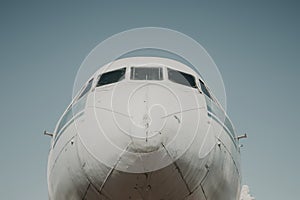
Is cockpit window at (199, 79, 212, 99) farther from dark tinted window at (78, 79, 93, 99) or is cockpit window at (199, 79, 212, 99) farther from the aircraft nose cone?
dark tinted window at (78, 79, 93, 99)

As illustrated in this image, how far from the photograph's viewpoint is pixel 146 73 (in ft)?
25.4

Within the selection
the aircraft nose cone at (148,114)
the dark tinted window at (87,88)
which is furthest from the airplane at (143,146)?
the dark tinted window at (87,88)

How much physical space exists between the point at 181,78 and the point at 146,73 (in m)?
0.75

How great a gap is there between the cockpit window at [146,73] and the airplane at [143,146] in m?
0.02

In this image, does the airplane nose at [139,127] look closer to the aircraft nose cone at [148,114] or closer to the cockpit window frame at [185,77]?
the aircraft nose cone at [148,114]

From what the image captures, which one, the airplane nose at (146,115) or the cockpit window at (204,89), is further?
the cockpit window at (204,89)

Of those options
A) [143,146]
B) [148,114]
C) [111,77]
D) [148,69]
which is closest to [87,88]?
[111,77]

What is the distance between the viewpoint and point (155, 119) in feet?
18.9

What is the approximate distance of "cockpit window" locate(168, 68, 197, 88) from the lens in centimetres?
778

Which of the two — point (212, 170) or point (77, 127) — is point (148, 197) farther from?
point (77, 127)

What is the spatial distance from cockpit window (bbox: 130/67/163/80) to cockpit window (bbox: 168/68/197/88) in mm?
233

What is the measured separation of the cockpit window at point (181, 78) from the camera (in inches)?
306

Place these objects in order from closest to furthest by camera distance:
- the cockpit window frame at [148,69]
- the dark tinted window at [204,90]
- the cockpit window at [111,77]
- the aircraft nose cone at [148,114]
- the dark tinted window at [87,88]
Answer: the aircraft nose cone at [148,114] → the cockpit window frame at [148,69] → the cockpit window at [111,77] → the dark tinted window at [87,88] → the dark tinted window at [204,90]

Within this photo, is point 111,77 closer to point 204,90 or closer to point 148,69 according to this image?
point 148,69
